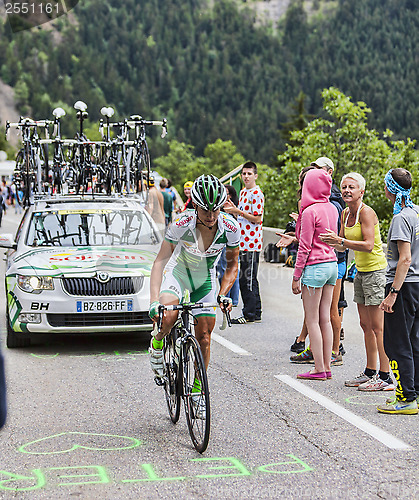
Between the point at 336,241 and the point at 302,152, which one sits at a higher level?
the point at 302,152

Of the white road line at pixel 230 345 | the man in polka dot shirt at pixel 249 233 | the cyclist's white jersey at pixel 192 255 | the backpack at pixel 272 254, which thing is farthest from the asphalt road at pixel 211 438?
the backpack at pixel 272 254

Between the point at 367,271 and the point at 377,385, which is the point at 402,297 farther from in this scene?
the point at 377,385

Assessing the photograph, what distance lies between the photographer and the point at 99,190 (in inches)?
538

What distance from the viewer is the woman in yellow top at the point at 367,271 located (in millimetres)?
6758

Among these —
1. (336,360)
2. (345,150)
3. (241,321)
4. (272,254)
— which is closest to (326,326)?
(336,360)

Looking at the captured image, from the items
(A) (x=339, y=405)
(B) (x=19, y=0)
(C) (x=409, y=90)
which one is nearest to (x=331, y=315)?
(A) (x=339, y=405)

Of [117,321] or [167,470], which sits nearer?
[167,470]

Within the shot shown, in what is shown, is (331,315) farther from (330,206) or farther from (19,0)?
(19,0)

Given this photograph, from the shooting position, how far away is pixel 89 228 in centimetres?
918

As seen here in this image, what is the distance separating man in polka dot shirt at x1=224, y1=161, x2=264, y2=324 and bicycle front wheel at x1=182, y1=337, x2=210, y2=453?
4.88 m

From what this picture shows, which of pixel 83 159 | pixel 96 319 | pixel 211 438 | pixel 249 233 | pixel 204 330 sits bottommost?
pixel 211 438

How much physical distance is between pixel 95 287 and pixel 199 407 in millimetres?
3400

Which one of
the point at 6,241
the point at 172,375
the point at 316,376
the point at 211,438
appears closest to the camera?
the point at 211,438

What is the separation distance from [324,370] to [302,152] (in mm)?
22930
